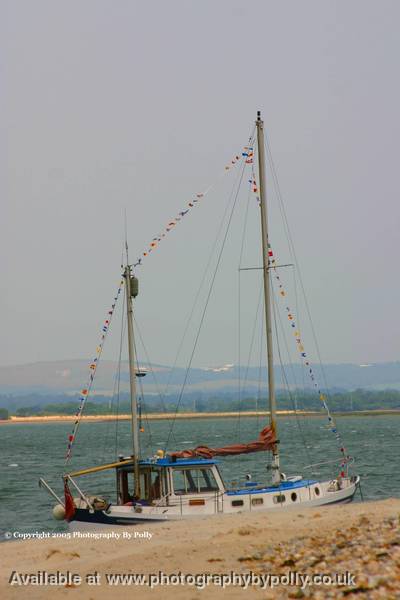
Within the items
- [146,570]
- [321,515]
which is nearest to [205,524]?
[321,515]

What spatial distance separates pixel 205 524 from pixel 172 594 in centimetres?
1354

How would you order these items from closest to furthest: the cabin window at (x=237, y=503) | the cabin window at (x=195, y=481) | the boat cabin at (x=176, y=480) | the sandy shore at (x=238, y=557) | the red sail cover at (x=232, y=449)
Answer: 1. the sandy shore at (x=238, y=557)
2. the cabin window at (x=237, y=503)
3. the boat cabin at (x=176, y=480)
4. the cabin window at (x=195, y=481)
5. the red sail cover at (x=232, y=449)

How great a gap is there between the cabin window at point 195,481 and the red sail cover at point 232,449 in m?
0.77

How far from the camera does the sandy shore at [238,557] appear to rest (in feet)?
60.8

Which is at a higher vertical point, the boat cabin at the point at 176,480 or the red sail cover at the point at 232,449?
the red sail cover at the point at 232,449

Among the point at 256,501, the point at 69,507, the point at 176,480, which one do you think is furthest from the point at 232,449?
the point at 69,507

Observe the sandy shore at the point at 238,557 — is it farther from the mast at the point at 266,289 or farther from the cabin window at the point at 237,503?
the mast at the point at 266,289

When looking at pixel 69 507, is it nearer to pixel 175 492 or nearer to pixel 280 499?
pixel 175 492

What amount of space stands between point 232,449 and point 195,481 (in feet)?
7.81

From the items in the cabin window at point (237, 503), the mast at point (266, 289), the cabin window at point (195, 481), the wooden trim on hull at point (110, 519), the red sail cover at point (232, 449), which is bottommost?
the wooden trim on hull at point (110, 519)

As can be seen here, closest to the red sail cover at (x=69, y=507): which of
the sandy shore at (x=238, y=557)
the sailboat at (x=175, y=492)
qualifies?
the sailboat at (x=175, y=492)

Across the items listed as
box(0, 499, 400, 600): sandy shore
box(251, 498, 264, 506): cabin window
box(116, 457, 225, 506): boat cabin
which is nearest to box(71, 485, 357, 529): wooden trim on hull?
box(116, 457, 225, 506): boat cabin

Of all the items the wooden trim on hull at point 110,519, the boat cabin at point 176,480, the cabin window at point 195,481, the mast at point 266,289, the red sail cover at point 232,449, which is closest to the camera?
the wooden trim on hull at point 110,519

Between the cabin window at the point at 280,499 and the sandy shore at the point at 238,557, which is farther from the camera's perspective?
the cabin window at the point at 280,499
